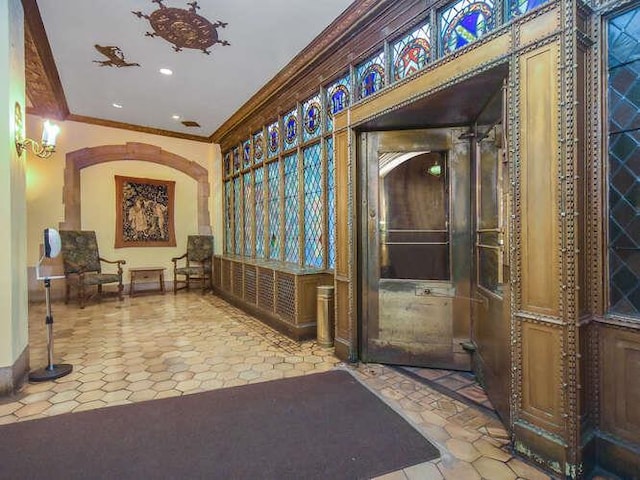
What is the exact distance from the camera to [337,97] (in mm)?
3926

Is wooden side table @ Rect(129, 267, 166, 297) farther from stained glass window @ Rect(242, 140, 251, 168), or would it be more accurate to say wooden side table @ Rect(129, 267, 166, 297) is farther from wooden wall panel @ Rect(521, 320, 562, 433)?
wooden wall panel @ Rect(521, 320, 562, 433)

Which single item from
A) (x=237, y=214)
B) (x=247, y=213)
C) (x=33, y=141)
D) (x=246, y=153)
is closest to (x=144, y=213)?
(x=237, y=214)

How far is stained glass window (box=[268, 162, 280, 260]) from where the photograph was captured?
5156 mm

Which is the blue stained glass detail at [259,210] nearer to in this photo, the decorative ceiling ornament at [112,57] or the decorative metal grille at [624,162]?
the decorative ceiling ornament at [112,57]

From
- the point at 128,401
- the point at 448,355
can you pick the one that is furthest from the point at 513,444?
the point at 128,401

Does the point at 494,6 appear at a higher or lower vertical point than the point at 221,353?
higher

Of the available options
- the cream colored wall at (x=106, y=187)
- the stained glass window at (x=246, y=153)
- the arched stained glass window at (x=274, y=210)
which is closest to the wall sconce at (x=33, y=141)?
the arched stained glass window at (x=274, y=210)

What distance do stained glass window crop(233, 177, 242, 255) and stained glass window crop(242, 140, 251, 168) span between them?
388mm

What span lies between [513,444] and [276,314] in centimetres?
297

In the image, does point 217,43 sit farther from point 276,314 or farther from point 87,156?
point 87,156

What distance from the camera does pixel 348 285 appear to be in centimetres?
314

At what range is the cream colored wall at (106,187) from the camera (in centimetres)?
599

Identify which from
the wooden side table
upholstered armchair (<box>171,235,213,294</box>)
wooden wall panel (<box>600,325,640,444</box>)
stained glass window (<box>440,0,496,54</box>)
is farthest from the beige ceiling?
wooden wall panel (<box>600,325,640,444</box>)

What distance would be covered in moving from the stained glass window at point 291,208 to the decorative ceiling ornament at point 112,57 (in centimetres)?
227
